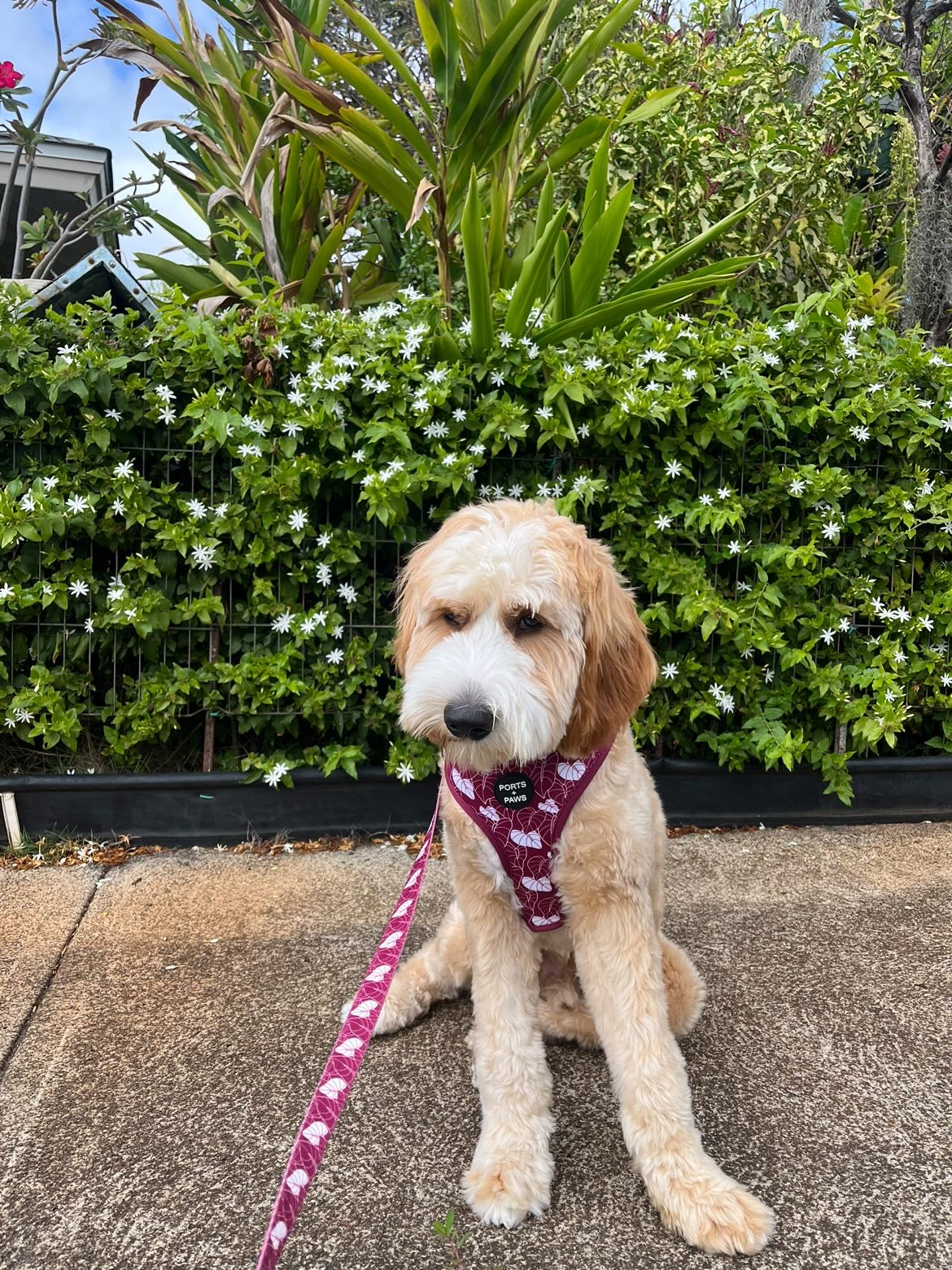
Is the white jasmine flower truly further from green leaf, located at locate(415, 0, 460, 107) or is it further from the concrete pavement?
green leaf, located at locate(415, 0, 460, 107)

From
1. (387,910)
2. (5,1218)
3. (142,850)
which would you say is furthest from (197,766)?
(5,1218)

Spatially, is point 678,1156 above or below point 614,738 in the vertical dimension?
below

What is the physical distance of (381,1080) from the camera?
6.75ft

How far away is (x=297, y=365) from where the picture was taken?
10.8 ft

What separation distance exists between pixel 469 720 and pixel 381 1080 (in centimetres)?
117

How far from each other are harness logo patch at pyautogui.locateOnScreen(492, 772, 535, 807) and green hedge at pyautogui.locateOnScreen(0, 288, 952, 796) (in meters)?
1.66

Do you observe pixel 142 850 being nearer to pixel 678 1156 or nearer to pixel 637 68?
pixel 678 1156

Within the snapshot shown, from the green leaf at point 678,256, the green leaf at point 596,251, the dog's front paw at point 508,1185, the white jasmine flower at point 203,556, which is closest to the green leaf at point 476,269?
the green leaf at point 596,251

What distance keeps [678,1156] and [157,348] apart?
3.22 meters

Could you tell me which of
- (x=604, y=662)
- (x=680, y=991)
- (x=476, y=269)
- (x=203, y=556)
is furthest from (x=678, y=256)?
(x=680, y=991)

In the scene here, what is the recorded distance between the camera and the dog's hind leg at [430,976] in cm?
224

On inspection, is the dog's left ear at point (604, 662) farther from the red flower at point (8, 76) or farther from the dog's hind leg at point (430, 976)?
the red flower at point (8, 76)

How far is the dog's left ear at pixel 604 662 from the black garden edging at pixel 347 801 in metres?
1.92

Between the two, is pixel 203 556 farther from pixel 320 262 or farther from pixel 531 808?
pixel 531 808
